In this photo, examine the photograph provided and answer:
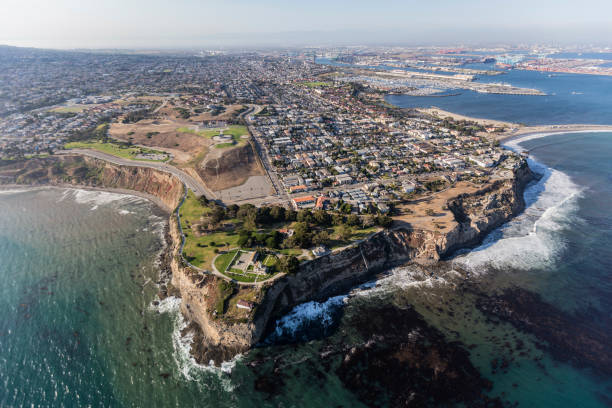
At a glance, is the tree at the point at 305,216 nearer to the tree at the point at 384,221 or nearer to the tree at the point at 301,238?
the tree at the point at 301,238

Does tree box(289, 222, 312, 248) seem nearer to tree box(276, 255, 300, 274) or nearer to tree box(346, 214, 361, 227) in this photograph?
tree box(276, 255, 300, 274)

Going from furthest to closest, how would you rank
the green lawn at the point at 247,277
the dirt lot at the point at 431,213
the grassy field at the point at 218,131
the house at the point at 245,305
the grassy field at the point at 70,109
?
the grassy field at the point at 70,109 → the grassy field at the point at 218,131 → the dirt lot at the point at 431,213 → the green lawn at the point at 247,277 → the house at the point at 245,305

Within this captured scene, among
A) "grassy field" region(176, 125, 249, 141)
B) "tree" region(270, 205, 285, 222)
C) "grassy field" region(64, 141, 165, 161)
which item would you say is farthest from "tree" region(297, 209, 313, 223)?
"grassy field" region(64, 141, 165, 161)

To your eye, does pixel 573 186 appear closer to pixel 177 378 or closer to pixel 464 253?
pixel 464 253

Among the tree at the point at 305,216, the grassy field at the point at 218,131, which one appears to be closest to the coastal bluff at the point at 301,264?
the tree at the point at 305,216

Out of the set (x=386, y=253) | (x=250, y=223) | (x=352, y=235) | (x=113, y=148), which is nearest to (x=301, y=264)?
(x=352, y=235)

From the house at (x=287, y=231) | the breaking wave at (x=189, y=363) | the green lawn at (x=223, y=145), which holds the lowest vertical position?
the breaking wave at (x=189, y=363)

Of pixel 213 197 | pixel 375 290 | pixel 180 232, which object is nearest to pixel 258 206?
pixel 213 197
